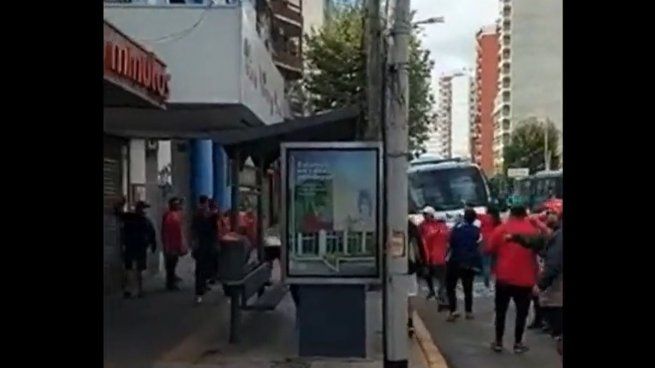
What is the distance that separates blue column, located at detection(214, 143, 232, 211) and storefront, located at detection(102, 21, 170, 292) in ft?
36.3

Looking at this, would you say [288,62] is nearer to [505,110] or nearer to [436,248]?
[436,248]

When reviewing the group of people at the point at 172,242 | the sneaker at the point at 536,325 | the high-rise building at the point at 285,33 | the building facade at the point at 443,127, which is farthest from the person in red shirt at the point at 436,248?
the high-rise building at the point at 285,33

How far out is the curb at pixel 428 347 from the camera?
1269 cm

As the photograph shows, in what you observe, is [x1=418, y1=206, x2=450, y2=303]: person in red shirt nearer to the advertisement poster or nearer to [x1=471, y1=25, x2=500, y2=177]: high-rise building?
the advertisement poster

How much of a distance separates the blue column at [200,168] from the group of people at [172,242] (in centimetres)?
1034

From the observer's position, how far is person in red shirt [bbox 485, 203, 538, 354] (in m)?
12.7

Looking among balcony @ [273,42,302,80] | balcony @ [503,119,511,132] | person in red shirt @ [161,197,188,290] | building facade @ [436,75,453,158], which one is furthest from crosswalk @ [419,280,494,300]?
balcony @ [503,119,511,132]

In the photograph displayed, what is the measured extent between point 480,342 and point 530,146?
83678 millimetres

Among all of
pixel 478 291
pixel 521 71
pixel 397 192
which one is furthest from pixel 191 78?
pixel 521 71

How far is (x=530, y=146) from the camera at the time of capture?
318 ft

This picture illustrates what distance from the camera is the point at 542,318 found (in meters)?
15.0

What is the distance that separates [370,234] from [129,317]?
6.14 metres

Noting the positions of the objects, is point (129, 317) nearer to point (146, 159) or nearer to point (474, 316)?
point (474, 316)
